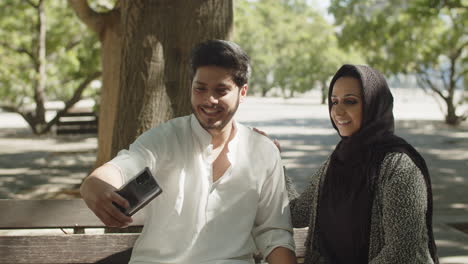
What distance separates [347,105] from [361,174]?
0.33 metres

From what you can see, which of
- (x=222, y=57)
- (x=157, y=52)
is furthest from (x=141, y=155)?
(x=157, y=52)

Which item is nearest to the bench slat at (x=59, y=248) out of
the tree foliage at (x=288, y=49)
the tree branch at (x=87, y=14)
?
the tree branch at (x=87, y=14)

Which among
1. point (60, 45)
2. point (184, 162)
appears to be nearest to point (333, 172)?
point (184, 162)

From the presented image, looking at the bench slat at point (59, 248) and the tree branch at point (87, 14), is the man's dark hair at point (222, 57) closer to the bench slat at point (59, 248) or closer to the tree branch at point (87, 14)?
the bench slat at point (59, 248)

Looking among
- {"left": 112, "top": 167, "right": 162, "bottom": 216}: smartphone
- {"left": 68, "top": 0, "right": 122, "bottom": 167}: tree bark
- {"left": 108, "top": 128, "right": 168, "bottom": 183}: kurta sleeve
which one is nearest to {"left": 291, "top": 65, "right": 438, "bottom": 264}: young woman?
{"left": 108, "top": 128, "right": 168, "bottom": 183}: kurta sleeve

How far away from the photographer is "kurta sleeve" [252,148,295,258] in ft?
8.93

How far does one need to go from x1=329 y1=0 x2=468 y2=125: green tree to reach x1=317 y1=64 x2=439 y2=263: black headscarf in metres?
21.5

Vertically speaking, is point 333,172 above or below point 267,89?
above

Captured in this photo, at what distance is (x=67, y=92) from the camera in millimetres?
25125

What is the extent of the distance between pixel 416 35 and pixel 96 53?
1406 centimetres

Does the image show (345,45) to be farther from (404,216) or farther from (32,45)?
(404,216)

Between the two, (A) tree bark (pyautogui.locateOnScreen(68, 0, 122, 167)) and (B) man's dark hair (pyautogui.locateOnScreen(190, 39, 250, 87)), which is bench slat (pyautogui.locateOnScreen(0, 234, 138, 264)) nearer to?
(B) man's dark hair (pyautogui.locateOnScreen(190, 39, 250, 87))

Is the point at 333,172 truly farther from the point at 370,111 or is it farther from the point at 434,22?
the point at 434,22

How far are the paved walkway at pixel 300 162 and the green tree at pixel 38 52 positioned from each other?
1394mm
